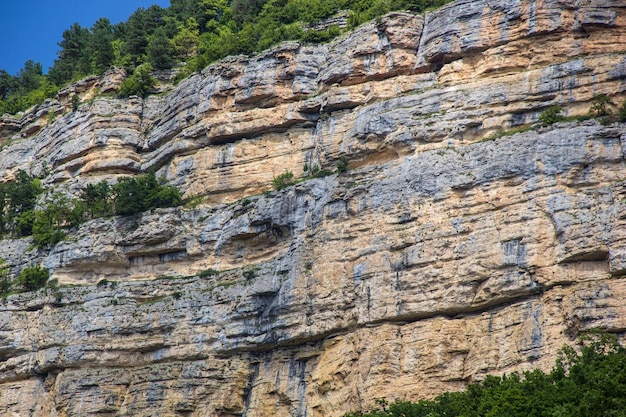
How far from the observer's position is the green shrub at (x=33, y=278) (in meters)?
57.6

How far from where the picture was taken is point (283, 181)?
54.2 metres

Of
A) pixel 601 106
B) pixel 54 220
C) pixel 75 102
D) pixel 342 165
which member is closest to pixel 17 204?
pixel 54 220

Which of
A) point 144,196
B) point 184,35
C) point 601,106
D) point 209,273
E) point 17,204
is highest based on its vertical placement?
point 184,35

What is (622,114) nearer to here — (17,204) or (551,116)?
(551,116)

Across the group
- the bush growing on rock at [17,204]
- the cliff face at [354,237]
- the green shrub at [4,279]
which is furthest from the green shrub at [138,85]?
the green shrub at [4,279]

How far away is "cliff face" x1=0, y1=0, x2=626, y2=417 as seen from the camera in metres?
43.3

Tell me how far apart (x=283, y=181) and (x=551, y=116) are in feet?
46.5

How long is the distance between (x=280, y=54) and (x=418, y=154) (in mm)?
12611

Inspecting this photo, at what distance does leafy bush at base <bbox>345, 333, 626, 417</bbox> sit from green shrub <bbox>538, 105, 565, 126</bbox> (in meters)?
10.7

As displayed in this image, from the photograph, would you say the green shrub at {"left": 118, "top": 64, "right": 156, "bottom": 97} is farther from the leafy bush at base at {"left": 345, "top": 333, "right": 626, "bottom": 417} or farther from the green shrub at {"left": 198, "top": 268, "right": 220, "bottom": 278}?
the leafy bush at base at {"left": 345, "top": 333, "right": 626, "bottom": 417}

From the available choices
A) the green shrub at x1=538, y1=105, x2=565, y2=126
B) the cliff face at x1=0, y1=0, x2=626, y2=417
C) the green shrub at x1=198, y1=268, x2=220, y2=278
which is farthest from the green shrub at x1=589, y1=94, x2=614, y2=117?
the green shrub at x1=198, y1=268, x2=220, y2=278

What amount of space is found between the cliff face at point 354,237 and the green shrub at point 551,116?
40 cm

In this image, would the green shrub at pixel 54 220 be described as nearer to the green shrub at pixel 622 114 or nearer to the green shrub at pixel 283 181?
the green shrub at pixel 283 181

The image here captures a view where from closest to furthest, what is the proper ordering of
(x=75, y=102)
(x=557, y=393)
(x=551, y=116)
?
(x=557, y=393)
(x=551, y=116)
(x=75, y=102)
